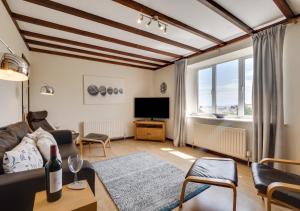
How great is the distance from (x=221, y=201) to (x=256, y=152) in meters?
1.22

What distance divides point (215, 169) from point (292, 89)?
1694 millimetres

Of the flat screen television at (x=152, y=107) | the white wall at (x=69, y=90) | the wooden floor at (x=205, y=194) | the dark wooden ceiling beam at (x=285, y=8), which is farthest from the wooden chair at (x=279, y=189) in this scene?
the white wall at (x=69, y=90)

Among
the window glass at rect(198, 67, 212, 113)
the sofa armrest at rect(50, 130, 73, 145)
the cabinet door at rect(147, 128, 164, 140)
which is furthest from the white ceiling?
the cabinet door at rect(147, 128, 164, 140)

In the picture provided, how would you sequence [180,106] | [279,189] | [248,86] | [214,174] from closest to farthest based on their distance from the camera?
[279,189] < [214,174] < [248,86] < [180,106]

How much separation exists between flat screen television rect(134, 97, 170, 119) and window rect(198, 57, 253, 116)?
3.47ft

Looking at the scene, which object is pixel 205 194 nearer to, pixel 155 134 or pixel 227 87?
pixel 227 87

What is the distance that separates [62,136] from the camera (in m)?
2.78

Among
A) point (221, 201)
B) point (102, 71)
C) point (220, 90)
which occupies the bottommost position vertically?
point (221, 201)

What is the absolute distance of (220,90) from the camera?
379 centimetres

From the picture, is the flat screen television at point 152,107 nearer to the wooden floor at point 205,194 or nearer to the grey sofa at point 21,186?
the wooden floor at point 205,194

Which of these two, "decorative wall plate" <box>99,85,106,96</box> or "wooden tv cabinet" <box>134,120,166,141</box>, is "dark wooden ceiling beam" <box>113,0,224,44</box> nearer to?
"wooden tv cabinet" <box>134,120,166,141</box>

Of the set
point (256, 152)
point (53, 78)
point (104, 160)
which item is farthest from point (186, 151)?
point (53, 78)

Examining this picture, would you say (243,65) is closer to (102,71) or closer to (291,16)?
(291,16)

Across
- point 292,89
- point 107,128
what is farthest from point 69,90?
point 292,89
